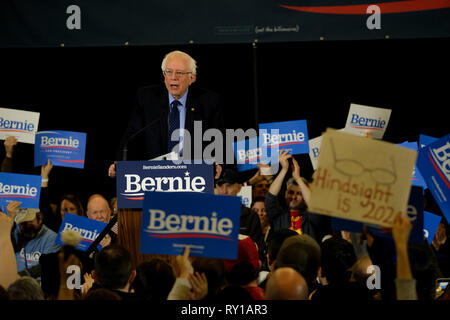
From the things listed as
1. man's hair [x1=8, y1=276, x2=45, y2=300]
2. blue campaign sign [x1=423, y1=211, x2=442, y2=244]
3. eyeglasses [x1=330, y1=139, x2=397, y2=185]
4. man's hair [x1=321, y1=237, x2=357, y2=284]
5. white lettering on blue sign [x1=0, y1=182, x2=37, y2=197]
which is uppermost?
white lettering on blue sign [x1=0, y1=182, x2=37, y2=197]

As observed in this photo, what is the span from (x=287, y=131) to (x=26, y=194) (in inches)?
94.3

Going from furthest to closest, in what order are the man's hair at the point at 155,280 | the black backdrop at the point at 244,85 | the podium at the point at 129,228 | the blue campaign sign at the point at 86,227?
the black backdrop at the point at 244,85 < the blue campaign sign at the point at 86,227 < the podium at the point at 129,228 < the man's hair at the point at 155,280

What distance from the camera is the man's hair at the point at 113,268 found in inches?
128

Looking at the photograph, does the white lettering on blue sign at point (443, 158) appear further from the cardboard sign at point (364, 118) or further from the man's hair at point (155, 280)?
the cardboard sign at point (364, 118)

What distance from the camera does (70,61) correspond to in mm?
8188

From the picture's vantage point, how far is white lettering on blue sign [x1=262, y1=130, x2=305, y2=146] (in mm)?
6504

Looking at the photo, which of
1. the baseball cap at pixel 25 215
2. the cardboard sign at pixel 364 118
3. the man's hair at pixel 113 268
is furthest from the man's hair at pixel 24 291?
the cardboard sign at pixel 364 118

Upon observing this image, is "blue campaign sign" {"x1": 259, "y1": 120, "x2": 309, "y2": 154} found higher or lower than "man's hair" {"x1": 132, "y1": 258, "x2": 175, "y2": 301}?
higher

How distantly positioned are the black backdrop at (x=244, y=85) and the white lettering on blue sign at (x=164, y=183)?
3.92 m

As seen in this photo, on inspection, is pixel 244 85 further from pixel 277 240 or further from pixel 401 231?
pixel 401 231

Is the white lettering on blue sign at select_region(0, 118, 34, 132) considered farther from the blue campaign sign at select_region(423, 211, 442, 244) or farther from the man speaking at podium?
the blue campaign sign at select_region(423, 211, 442, 244)

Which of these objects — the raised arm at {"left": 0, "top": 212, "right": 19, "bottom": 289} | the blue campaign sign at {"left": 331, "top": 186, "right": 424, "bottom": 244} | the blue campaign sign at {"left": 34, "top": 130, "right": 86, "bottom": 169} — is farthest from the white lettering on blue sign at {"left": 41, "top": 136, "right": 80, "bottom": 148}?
the blue campaign sign at {"left": 331, "top": 186, "right": 424, "bottom": 244}

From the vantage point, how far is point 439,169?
149 inches

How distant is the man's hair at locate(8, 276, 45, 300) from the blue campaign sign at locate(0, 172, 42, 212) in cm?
242
